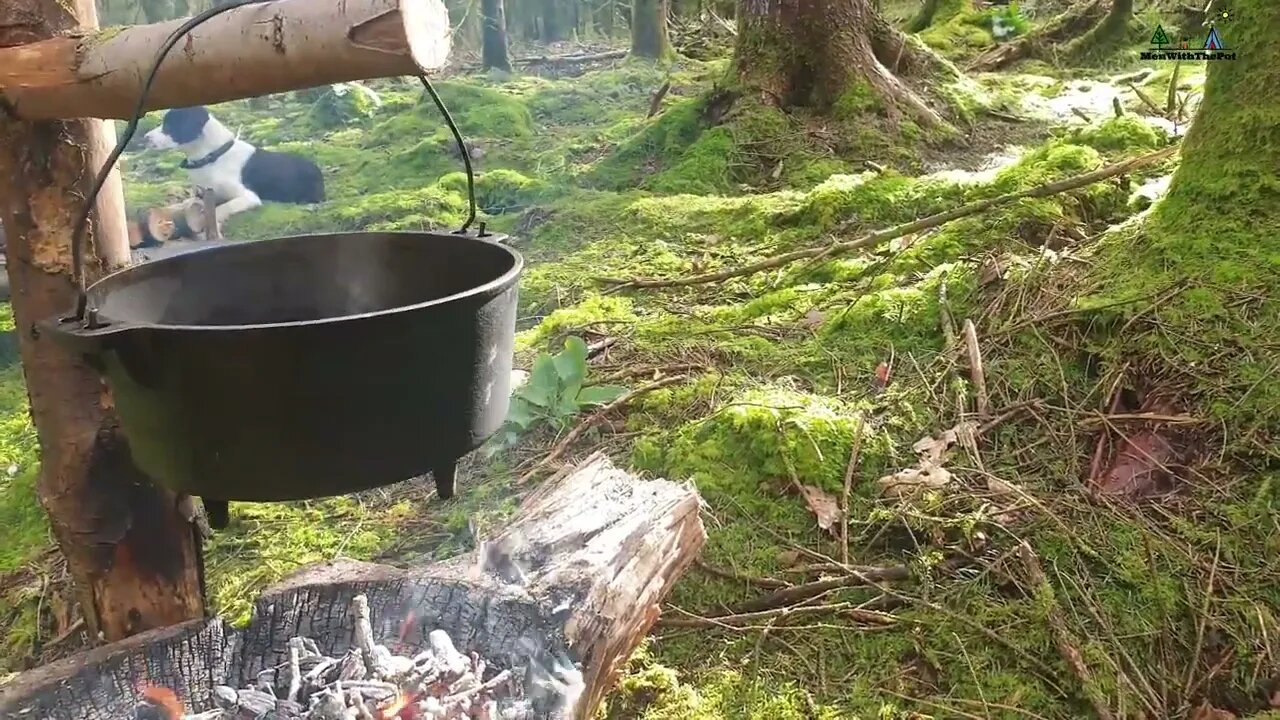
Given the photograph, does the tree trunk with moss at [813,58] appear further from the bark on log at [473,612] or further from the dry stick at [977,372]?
the bark on log at [473,612]

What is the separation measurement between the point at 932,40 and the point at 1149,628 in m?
7.46

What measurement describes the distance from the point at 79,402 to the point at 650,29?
32.1 ft

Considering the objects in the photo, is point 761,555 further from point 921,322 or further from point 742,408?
point 921,322

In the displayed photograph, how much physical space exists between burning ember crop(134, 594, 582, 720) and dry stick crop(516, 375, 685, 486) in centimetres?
119

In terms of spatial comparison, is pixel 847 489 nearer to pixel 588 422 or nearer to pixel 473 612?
pixel 588 422

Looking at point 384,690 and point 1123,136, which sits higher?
point 1123,136

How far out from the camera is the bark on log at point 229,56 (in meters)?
1.24

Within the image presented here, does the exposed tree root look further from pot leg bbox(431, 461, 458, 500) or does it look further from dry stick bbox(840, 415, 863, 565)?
pot leg bbox(431, 461, 458, 500)

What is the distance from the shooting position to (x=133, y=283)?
156cm

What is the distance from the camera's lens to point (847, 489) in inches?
99.3

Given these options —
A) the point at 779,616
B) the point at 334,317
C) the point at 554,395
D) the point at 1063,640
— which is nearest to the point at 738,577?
the point at 779,616

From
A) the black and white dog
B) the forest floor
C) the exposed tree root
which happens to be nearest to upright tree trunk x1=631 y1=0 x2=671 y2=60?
the exposed tree root

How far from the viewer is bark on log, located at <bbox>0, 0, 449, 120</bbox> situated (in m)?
1.24

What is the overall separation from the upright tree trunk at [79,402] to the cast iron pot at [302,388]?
11.2 inches
